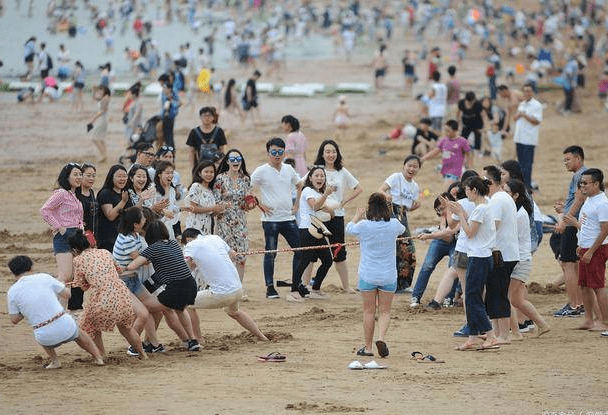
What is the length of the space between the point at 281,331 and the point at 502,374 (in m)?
2.82

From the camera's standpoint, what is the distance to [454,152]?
19484 millimetres

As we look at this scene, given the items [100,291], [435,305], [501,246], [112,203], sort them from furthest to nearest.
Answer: [435,305] < [112,203] < [501,246] < [100,291]

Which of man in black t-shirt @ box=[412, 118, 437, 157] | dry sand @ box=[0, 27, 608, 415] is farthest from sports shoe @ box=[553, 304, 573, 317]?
man in black t-shirt @ box=[412, 118, 437, 157]

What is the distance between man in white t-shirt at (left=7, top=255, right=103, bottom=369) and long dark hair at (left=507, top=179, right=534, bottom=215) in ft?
14.6

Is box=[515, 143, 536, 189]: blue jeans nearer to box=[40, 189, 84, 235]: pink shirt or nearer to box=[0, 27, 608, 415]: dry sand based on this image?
box=[0, 27, 608, 415]: dry sand

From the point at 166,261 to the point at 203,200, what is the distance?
2.40 m

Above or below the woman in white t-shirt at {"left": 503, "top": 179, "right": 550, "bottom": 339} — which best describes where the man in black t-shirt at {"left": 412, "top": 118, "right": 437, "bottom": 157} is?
above

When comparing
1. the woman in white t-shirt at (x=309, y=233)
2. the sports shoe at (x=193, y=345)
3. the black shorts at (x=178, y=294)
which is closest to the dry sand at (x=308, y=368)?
the sports shoe at (x=193, y=345)

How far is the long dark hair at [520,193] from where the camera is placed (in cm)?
1246

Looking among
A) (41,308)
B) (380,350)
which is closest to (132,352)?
(41,308)

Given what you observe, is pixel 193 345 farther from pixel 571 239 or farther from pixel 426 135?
pixel 426 135

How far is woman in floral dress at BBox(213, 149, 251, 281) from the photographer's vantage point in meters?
14.0

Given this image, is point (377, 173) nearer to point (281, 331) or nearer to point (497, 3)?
point (281, 331)

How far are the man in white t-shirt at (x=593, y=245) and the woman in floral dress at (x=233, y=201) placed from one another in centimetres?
352
